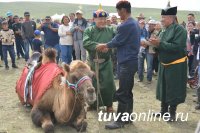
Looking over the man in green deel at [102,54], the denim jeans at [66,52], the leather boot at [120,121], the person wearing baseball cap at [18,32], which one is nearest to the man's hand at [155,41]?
the man in green deel at [102,54]

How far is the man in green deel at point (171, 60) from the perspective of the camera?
669 cm

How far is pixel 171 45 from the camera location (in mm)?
6625

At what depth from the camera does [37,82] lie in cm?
742

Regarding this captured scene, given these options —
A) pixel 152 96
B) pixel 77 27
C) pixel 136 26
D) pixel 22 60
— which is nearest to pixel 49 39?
pixel 77 27

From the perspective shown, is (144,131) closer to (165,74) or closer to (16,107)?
(165,74)

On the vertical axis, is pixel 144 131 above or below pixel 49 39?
below

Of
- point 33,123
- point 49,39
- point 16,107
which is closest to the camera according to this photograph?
point 33,123

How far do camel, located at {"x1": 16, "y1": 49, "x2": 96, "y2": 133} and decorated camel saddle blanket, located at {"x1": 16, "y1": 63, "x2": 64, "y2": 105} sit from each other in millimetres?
81

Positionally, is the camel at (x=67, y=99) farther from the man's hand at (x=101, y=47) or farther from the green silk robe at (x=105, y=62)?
the green silk robe at (x=105, y=62)

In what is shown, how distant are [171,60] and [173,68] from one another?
170 millimetres

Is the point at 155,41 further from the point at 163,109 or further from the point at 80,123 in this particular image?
the point at 80,123

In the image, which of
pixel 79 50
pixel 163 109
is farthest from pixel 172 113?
pixel 79 50

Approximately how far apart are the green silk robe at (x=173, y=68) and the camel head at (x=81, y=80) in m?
1.72

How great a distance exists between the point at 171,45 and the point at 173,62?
450 millimetres
